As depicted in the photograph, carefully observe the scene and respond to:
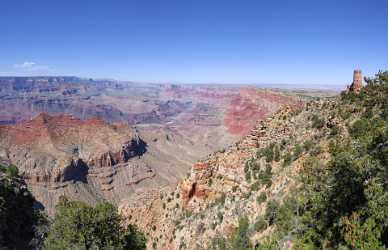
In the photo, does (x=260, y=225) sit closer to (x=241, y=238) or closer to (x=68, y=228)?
(x=241, y=238)

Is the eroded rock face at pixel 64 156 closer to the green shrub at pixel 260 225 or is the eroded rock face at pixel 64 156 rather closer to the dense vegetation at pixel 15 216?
the dense vegetation at pixel 15 216

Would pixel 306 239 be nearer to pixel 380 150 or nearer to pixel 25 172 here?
pixel 380 150

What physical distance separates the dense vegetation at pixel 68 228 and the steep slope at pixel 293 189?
9.36 m

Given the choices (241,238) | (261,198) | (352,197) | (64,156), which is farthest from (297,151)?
(64,156)

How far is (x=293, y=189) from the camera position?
3070 centimetres

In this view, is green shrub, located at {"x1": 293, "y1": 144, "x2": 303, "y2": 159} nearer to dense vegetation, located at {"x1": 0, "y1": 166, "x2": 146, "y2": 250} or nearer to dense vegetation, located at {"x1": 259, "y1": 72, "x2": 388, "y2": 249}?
dense vegetation, located at {"x1": 259, "y1": 72, "x2": 388, "y2": 249}

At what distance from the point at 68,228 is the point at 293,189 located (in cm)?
1815

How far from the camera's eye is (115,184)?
555 feet

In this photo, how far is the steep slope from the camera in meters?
17.8

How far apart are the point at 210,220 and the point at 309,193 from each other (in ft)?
63.5

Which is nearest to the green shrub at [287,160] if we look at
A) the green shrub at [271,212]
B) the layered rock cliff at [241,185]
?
the layered rock cliff at [241,185]

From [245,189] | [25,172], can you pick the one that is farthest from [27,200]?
[25,172]

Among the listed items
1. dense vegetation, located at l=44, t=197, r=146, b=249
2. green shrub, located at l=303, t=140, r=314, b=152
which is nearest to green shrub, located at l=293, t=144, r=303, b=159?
green shrub, located at l=303, t=140, r=314, b=152

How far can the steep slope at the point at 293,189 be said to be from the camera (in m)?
17.8
